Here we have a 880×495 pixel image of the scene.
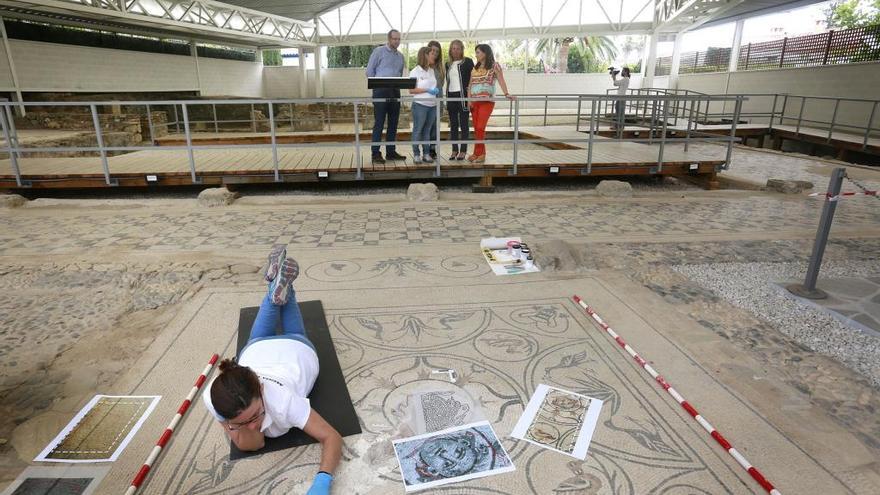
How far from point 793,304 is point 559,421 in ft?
8.07

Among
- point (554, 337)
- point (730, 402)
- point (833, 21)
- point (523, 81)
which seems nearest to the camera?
point (730, 402)

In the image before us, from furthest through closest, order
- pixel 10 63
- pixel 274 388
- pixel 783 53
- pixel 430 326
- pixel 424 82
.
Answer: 1. pixel 783 53
2. pixel 10 63
3. pixel 424 82
4. pixel 430 326
5. pixel 274 388

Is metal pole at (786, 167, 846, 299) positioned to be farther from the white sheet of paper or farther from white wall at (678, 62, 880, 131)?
white wall at (678, 62, 880, 131)

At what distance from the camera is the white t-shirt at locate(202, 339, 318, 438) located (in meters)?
2.16

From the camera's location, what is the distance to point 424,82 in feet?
23.1

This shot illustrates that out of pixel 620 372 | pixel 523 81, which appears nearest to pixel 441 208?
pixel 620 372

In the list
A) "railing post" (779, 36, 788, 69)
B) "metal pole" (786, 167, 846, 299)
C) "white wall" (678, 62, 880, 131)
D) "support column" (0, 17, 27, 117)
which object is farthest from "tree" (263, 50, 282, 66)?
"metal pole" (786, 167, 846, 299)

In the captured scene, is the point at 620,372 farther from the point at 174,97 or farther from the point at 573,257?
the point at 174,97

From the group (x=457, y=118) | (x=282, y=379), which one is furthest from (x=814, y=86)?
(x=282, y=379)

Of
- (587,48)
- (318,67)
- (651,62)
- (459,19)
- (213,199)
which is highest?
(459,19)

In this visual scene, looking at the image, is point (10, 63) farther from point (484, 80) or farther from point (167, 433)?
point (167, 433)

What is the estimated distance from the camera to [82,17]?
1292 centimetres

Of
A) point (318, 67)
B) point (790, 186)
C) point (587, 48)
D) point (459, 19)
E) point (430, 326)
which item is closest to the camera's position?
point (430, 326)

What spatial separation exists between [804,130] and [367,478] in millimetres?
15915
